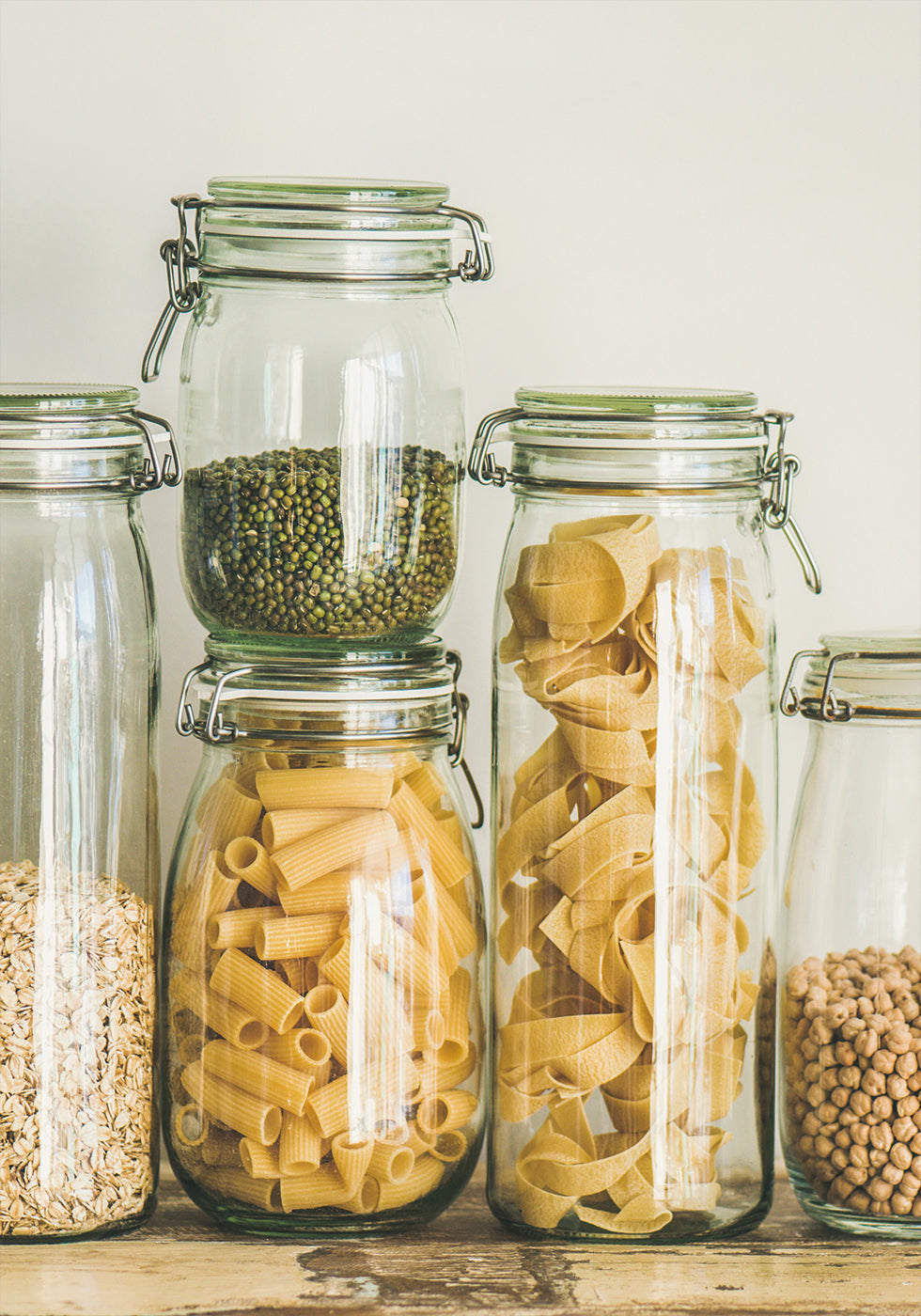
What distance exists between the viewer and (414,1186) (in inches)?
30.2

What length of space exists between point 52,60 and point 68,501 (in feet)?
1.14

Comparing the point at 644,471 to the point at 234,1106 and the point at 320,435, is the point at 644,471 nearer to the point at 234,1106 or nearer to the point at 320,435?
the point at 320,435

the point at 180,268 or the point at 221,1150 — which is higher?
the point at 180,268

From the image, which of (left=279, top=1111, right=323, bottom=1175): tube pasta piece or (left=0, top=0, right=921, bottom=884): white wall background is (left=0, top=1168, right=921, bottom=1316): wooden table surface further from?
(left=0, top=0, right=921, bottom=884): white wall background

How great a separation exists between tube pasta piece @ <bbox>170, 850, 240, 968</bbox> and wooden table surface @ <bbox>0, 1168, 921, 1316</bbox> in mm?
149

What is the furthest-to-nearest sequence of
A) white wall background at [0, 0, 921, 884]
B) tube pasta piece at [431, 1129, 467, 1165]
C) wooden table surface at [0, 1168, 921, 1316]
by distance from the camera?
white wall background at [0, 0, 921, 884]
tube pasta piece at [431, 1129, 467, 1165]
wooden table surface at [0, 1168, 921, 1316]

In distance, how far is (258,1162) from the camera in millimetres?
740

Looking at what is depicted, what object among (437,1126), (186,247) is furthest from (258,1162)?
(186,247)

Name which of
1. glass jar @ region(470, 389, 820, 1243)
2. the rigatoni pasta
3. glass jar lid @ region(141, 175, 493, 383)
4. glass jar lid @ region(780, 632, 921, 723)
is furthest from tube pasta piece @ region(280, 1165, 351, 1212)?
glass jar lid @ region(141, 175, 493, 383)

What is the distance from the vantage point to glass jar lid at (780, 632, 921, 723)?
2.64ft

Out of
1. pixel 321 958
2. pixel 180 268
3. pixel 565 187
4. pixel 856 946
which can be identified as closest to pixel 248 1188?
pixel 321 958

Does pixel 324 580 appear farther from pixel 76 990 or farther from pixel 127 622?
pixel 76 990

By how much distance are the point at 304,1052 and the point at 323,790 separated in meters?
0.13

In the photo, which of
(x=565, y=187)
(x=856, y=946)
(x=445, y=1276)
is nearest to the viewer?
(x=445, y=1276)
